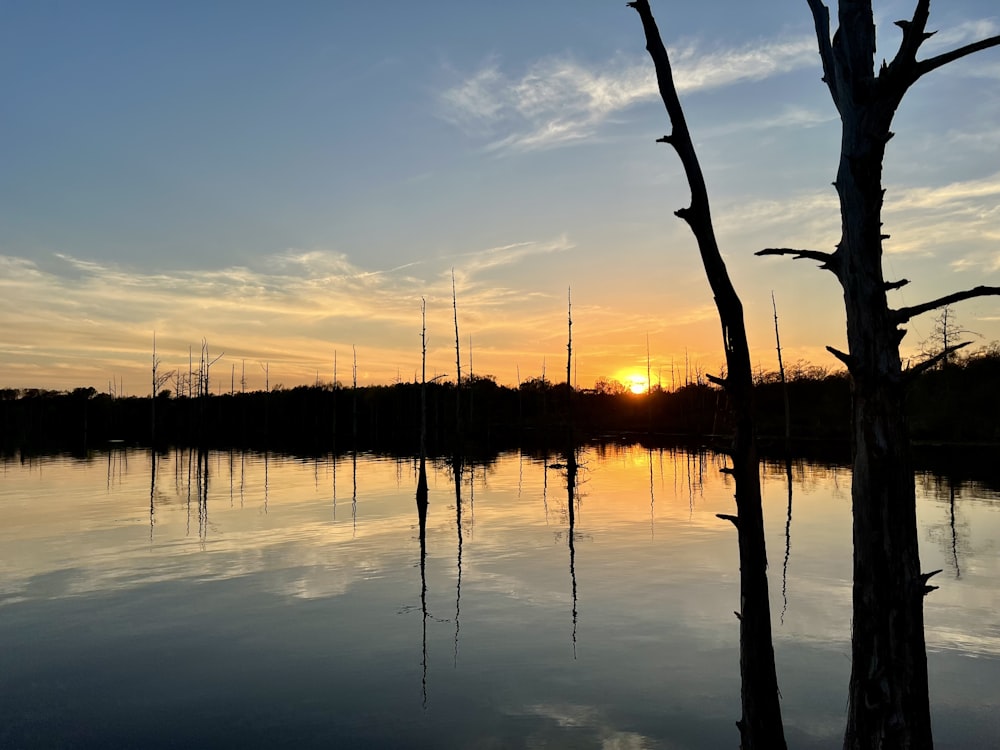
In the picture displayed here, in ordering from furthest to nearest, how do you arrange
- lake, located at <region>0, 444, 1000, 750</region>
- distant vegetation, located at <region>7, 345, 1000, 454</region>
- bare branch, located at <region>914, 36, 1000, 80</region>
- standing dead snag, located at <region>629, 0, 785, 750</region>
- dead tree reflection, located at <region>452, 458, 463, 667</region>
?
distant vegetation, located at <region>7, 345, 1000, 454</region>, dead tree reflection, located at <region>452, 458, 463, 667</region>, lake, located at <region>0, 444, 1000, 750</region>, standing dead snag, located at <region>629, 0, 785, 750</region>, bare branch, located at <region>914, 36, 1000, 80</region>

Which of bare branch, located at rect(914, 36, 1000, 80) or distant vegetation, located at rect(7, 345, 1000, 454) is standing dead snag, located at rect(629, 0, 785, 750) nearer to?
bare branch, located at rect(914, 36, 1000, 80)

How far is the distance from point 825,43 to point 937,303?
2.60 metres

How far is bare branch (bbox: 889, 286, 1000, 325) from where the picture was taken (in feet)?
18.5

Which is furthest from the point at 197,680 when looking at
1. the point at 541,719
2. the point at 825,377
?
the point at 825,377

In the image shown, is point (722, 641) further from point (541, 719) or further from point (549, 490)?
point (549, 490)

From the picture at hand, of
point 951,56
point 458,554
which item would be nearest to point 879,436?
point 951,56

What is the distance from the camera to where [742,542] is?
21.6 ft

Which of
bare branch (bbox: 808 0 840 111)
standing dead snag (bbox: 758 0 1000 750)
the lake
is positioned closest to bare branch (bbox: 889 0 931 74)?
standing dead snag (bbox: 758 0 1000 750)

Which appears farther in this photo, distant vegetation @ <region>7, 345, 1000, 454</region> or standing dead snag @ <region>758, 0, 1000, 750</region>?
distant vegetation @ <region>7, 345, 1000, 454</region>

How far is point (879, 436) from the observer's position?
5781mm

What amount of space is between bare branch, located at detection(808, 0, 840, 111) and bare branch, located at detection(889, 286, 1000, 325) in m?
1.94

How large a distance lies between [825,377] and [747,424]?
89.1 meters

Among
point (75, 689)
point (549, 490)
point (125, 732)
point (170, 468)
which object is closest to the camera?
point (125, 732)

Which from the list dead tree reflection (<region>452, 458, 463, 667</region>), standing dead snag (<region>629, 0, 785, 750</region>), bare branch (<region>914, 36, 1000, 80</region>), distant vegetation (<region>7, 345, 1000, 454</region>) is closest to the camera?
bare branch (<region>914, 36, 1000, 80</region>)
